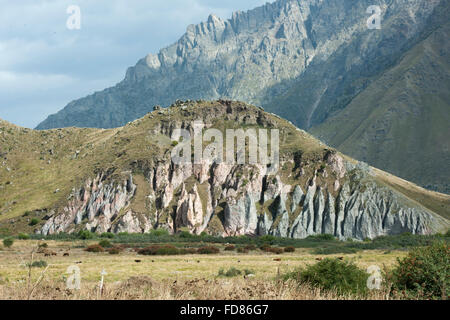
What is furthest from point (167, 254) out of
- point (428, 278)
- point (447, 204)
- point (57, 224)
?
point (447, 204)

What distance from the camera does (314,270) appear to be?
20859 millimetres

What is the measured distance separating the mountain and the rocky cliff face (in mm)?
301

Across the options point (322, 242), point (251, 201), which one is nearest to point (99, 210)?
point (251, 201)

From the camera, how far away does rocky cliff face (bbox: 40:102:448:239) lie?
410 feet

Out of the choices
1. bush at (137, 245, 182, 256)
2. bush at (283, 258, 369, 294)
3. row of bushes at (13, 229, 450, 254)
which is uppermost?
bush at (283, 258, 369, 294)

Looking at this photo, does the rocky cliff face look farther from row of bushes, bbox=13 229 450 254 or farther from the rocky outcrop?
row of bushes, bbox=13 229 450 254

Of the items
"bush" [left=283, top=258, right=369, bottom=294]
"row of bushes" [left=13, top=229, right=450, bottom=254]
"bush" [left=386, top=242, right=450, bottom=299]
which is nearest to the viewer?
"bush" [left=386, top=242, right=450, bottom=299]

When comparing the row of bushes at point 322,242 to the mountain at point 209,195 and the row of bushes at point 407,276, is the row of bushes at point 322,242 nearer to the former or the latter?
the mountain at point 209,195

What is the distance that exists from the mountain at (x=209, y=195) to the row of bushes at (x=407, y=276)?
343 ft

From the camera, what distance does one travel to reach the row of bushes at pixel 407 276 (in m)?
16.4

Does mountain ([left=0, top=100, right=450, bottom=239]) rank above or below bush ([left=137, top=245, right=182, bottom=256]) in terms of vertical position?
above

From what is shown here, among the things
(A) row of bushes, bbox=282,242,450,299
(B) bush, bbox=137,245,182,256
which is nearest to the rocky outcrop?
(B) bush, bbox=137,245,182,256

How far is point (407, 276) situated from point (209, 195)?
4701 inches

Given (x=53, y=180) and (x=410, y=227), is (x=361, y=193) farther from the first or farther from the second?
(x=53, y=180)
